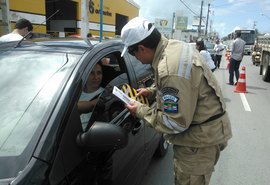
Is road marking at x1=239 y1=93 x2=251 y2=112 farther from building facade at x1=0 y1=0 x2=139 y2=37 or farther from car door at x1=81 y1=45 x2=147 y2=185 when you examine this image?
car door at x1=81 y1=45 x2=147 y2=185

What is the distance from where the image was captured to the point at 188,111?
200cm

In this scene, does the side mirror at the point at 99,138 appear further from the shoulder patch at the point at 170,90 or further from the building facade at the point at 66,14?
the building facade at the point at 66,14

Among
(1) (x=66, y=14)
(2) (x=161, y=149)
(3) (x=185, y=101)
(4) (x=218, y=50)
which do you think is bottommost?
(2) (x=161, y=149)

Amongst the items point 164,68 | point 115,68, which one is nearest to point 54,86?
point 164,68

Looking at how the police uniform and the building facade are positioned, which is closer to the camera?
the police uniform

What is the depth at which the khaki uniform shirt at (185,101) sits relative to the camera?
195 centimetres

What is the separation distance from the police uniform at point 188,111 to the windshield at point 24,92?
26.4 inches

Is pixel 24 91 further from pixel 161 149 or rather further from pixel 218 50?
pixel 218 50

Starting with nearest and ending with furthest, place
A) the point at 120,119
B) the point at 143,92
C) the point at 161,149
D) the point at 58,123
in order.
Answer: the point at 58,123
the point at 120,119
the point at 143,92
the point at 161,149

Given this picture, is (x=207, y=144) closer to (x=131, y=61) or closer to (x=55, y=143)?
(x=55, y=143)

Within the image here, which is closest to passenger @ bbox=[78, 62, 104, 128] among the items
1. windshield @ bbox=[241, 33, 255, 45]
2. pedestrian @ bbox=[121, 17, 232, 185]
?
pedestrian @ bbox=[121, 17, 232, 185]

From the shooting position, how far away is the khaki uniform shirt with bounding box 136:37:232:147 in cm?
195

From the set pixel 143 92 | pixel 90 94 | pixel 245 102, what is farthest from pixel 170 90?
pixel 245 102

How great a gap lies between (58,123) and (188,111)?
32.3 inches
